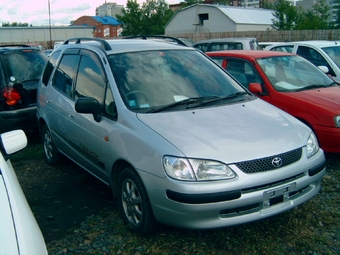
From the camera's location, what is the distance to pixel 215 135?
11.8ft

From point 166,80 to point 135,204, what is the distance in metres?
1.36

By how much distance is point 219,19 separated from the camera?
156ft

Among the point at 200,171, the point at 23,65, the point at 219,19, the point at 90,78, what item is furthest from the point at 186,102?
the point at 219,19

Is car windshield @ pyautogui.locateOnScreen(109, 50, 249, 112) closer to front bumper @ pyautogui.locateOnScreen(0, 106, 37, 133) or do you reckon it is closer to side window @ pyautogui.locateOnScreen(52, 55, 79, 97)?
side window @ pyautogui.locateOnScreen(52, 55, 79, 97)

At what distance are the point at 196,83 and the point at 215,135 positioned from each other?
110cm

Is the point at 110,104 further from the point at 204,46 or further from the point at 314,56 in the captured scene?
the point at 204,46

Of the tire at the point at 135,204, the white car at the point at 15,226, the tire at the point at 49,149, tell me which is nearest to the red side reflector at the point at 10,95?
the tire at the point at 49,149

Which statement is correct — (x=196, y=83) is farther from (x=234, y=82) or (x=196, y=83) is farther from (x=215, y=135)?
(x=215, y=135)

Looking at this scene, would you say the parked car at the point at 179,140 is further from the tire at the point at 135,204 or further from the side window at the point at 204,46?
the side window at the point at 204,46

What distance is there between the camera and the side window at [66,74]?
17.0 feet

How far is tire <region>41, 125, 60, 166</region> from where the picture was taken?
5.97m

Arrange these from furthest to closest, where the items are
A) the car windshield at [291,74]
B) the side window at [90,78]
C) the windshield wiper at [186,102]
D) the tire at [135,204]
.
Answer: the car windshield at [291,74]
the side window at [90,78]
the windshield wiper at [186,102]
the tire at [135,204]

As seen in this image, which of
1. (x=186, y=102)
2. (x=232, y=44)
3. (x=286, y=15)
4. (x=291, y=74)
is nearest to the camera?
(x=186, y=102)

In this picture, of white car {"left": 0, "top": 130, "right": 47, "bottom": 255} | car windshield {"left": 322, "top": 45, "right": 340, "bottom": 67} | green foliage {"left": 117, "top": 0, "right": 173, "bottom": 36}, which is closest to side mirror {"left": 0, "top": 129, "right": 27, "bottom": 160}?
white car {"left": 0, "top": 130, "right": 47, "bottom": 255}
